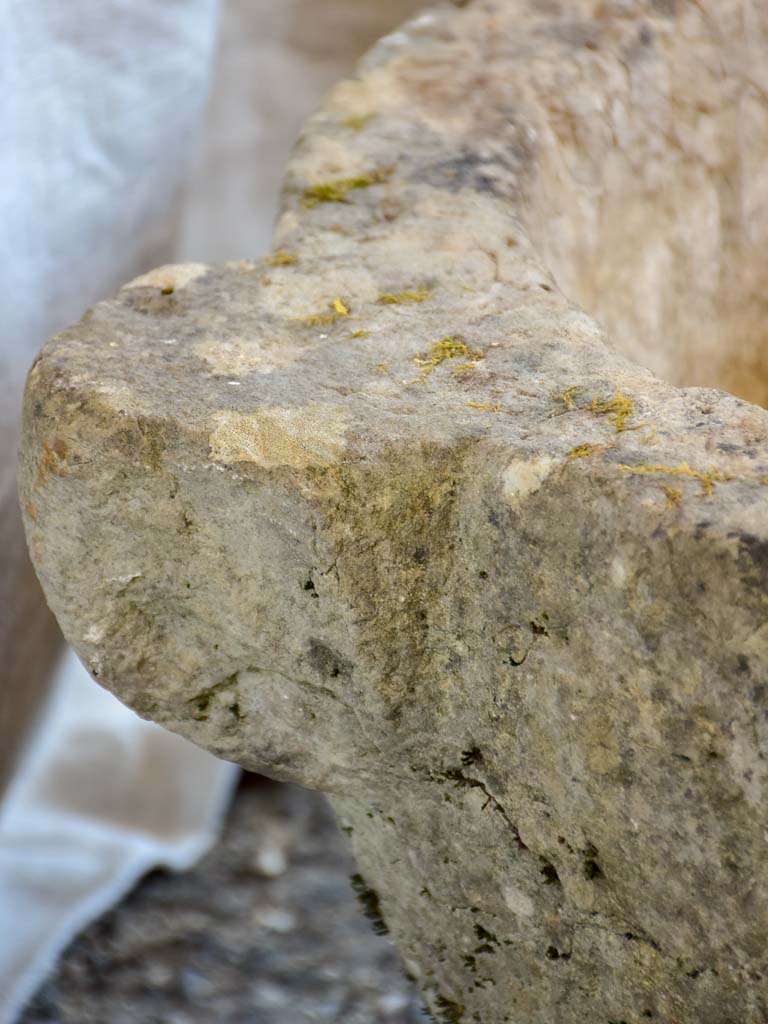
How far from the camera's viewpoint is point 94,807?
2.31 metres

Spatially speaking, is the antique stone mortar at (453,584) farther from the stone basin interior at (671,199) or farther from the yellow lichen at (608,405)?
the stone basin interior at (671,199)

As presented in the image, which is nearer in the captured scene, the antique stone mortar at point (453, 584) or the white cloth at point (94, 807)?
the antique stone mortar at point (453, 584)

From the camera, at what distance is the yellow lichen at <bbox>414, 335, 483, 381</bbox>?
3.23 feet

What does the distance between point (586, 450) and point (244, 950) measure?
145 cm

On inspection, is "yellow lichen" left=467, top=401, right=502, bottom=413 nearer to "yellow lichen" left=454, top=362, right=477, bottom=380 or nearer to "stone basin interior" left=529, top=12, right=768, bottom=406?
"yellow lichen" left=454, top=362, right=477, bottom=380

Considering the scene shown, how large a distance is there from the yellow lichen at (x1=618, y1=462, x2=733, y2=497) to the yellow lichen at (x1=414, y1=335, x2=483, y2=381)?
8.4 inches

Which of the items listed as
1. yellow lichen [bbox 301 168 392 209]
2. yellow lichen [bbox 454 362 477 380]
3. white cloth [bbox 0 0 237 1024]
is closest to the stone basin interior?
yellow lichen [bbox 301 168 392 209]

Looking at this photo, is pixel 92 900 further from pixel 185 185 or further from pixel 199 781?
pixel 185 185

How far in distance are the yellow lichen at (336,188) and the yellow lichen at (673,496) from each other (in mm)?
618

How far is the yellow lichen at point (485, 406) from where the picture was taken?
917 mm

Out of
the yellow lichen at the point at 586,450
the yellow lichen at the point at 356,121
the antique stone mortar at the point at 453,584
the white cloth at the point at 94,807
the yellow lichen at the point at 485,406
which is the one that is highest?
the yellow lichen at the point at 586,450

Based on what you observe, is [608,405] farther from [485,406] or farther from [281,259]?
[281,259]

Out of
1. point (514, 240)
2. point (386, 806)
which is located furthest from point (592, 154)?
point (386, 806)

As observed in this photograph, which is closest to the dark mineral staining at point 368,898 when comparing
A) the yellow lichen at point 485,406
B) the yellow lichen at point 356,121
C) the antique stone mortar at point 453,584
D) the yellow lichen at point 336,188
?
the antique stone mortar at point 453,584
